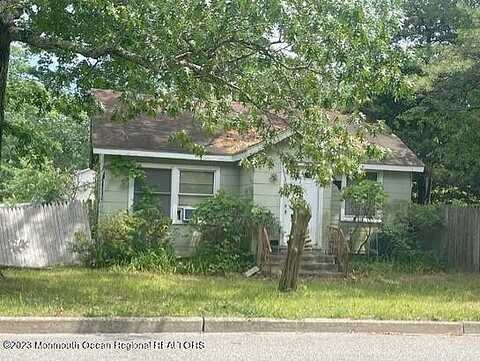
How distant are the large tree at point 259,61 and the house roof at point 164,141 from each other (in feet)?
19.8

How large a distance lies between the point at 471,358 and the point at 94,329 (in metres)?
4.79

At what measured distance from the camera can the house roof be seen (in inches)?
711

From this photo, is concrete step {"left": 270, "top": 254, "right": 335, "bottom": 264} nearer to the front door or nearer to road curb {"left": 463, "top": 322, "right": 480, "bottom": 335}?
the front door

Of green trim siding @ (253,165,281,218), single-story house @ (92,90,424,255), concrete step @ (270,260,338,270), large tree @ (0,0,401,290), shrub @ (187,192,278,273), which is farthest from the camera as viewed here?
single-story house @ (92,90,424,255)

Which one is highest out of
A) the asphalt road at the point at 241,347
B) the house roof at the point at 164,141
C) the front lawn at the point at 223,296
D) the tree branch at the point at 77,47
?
the tree branch at the point at 77,47

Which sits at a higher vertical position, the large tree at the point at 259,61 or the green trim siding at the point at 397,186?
the large tree at the point at 259,61

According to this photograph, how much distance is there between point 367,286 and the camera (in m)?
14.4

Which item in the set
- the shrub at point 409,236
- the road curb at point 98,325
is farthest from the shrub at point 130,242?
the road curb at point 98,325

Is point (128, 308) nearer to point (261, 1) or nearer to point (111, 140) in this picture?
point (261, 1)

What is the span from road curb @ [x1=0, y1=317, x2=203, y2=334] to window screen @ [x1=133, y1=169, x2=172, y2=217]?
9165 millimetres

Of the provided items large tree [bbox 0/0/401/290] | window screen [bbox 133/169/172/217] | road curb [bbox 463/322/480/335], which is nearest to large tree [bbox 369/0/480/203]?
Answer: large tree [bbox 0/0/401/290]

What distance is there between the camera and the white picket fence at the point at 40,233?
17.4 metres

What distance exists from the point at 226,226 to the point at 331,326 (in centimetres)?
770

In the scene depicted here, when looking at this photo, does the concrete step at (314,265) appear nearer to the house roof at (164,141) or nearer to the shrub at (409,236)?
the shrub at (409,236)
